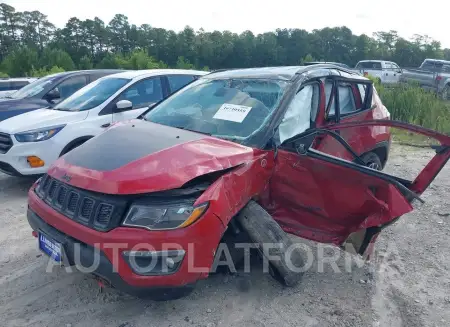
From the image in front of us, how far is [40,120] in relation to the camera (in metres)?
5.59

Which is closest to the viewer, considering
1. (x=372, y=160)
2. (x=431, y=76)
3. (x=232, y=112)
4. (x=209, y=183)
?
(x=209, y=183)

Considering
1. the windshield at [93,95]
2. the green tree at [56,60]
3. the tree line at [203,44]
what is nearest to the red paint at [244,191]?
the windshield at [93,95]

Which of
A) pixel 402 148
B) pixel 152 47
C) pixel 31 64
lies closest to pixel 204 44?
pixel 152 47

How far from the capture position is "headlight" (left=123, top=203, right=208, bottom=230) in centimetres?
245

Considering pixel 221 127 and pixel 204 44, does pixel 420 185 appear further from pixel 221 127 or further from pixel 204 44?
pixel 204 44

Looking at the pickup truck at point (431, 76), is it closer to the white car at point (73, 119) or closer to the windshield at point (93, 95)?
A: the white car at point (73, 119)

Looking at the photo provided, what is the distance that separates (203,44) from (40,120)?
38857 mm

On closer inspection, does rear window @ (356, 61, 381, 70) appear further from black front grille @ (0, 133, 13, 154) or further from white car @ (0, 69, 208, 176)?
black front grille @ (0, 133, 13, 154)

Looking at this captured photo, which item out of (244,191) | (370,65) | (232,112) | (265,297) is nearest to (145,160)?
(244,191)

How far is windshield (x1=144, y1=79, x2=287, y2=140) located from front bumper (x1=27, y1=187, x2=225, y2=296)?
0.99 metres

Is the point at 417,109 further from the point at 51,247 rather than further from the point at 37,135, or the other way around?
the point at 51,247

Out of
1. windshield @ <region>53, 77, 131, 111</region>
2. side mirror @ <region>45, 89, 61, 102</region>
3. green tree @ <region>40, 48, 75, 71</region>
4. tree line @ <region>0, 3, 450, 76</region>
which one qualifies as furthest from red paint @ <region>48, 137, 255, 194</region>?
tree line @ <region>0, 3, 450, 76</region>

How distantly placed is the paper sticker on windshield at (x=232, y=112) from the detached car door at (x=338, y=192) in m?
0.47

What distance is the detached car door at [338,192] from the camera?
9.59 ft
